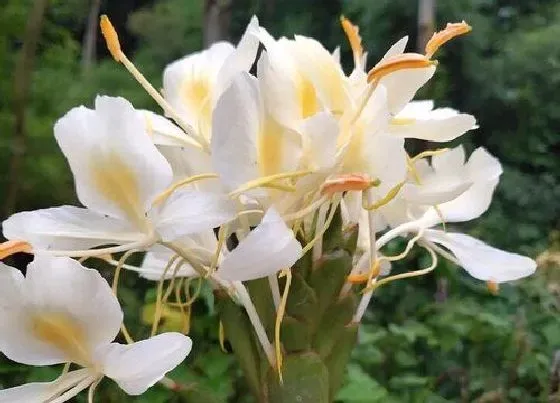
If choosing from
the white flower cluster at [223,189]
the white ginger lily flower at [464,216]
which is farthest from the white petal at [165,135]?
the white ginger lily flower at [464,216]

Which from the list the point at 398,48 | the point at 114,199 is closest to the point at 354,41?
the point at 398,48

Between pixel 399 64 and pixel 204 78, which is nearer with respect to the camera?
pixel 399 64

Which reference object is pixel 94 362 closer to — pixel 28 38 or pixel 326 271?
Answer: pixel 326 271

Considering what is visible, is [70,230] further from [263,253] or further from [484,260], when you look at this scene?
[484,260]

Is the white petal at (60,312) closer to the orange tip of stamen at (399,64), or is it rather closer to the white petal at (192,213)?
the white petal at (192,213)

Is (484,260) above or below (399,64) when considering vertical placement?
below

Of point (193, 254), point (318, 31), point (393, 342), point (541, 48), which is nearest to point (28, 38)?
point (393, 342)
